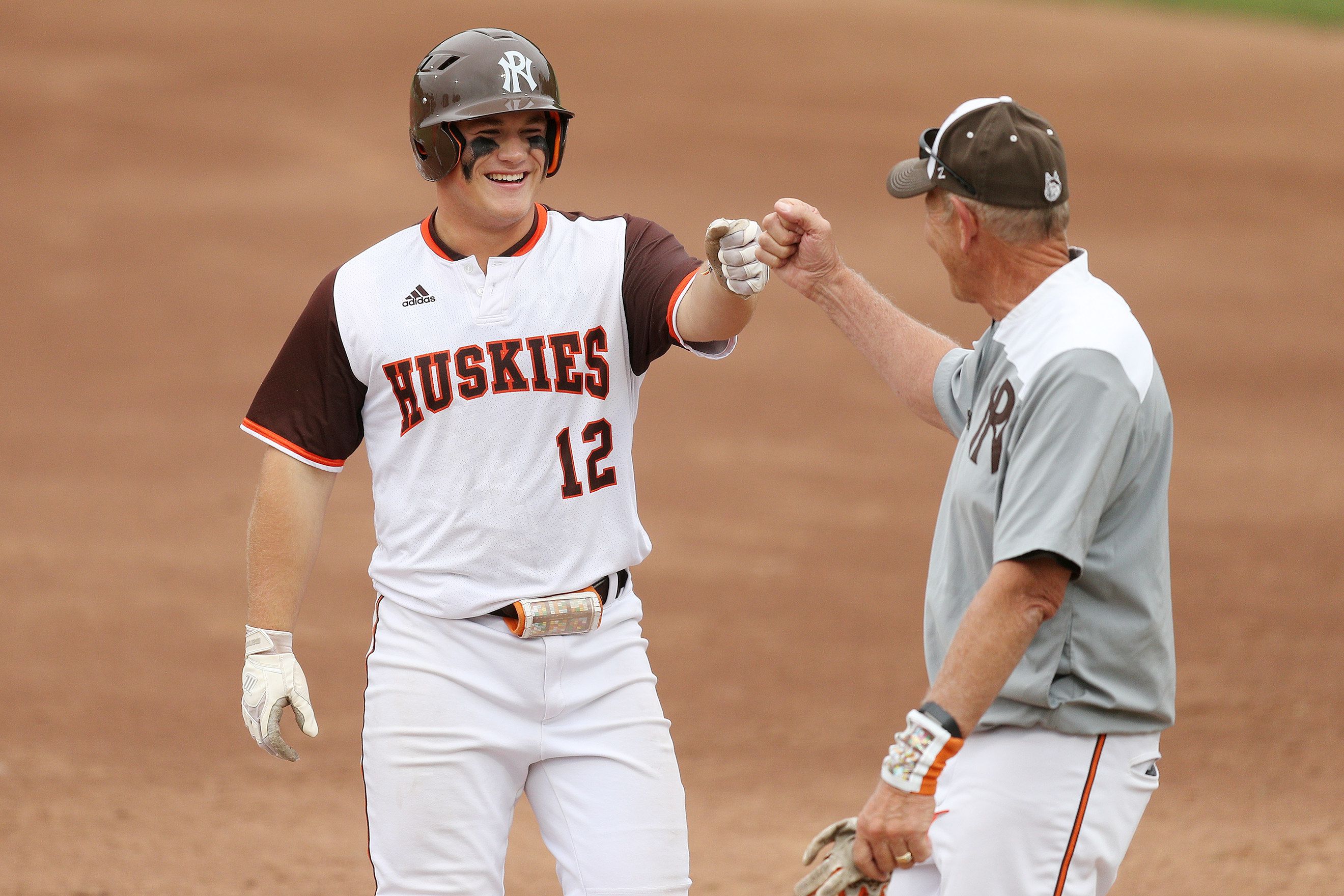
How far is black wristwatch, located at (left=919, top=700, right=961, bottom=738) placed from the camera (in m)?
2.85

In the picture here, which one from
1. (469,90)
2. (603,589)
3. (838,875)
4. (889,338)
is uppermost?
(469,90)

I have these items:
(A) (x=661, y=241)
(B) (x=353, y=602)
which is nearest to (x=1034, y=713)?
(A) (x=661, y=241)

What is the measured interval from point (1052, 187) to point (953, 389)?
0.63 metres

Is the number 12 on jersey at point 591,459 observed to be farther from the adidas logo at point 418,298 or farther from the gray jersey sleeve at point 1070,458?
the gray jersey sleeve at point 1070,458

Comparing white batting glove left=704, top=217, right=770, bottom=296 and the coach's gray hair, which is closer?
the coach's gray hair

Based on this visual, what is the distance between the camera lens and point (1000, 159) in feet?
9.88

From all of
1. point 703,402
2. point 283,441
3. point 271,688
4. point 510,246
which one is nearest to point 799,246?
point 510,246

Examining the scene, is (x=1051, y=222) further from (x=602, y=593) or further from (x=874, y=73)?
(x=874, y=73)

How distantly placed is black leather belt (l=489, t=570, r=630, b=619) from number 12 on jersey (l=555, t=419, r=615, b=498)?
8.6 inches

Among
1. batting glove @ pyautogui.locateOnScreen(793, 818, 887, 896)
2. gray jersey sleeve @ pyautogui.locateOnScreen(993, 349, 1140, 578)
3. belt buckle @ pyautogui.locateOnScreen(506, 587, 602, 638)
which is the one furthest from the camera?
belt buckle @ pyautogui.locateOnScreen(506, 587, 602, 638)

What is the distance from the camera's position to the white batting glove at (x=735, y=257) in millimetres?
3438

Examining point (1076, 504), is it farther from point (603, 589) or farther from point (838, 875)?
point (603, 589)

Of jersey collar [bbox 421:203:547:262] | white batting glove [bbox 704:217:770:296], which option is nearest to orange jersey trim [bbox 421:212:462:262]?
jersey collar [bbox 421:203:547:262]

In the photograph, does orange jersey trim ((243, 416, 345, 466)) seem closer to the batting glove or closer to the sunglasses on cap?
the batting glove
